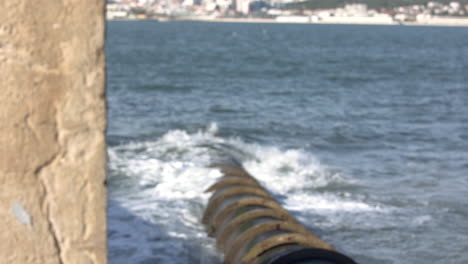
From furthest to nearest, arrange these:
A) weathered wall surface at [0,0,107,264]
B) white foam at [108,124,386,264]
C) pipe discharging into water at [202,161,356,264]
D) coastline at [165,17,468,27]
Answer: coastline at [165,17,468,27] → white foam at [108,124,386,264] → pipe discharging into water at [202,161,356,264] → weathered wall surface at [0,0,107,264]

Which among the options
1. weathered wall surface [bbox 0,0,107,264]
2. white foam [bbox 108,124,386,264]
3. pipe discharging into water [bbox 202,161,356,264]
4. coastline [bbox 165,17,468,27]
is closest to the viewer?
weathered wall surface [bbox 0,0,107,264]

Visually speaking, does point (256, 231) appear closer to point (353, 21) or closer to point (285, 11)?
point (353, 21)

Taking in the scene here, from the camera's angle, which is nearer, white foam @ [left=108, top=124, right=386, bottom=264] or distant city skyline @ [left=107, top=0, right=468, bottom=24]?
white foam @ [left=108, top=124, right=386, bottom=264]

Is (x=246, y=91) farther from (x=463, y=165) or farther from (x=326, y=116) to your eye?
(x=463, y=165)

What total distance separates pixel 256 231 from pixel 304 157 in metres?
9.07

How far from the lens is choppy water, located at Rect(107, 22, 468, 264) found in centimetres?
891

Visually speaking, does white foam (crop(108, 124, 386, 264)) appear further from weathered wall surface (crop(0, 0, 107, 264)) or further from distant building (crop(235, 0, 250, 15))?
distant building (crop(235, 0, 250, 15))

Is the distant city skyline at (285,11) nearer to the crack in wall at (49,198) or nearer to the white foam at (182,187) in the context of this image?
the white foam at (182,187)

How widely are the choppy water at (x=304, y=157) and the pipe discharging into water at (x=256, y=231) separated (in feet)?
1.48

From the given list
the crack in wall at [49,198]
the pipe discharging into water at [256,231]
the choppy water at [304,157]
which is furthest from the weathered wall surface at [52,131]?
the choppy water at [304,157]

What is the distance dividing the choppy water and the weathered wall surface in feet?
19.0

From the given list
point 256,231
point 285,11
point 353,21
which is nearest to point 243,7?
point 285,11

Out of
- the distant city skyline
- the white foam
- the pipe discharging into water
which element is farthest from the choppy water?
the distant city skyline

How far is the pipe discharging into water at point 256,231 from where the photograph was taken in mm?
4746
